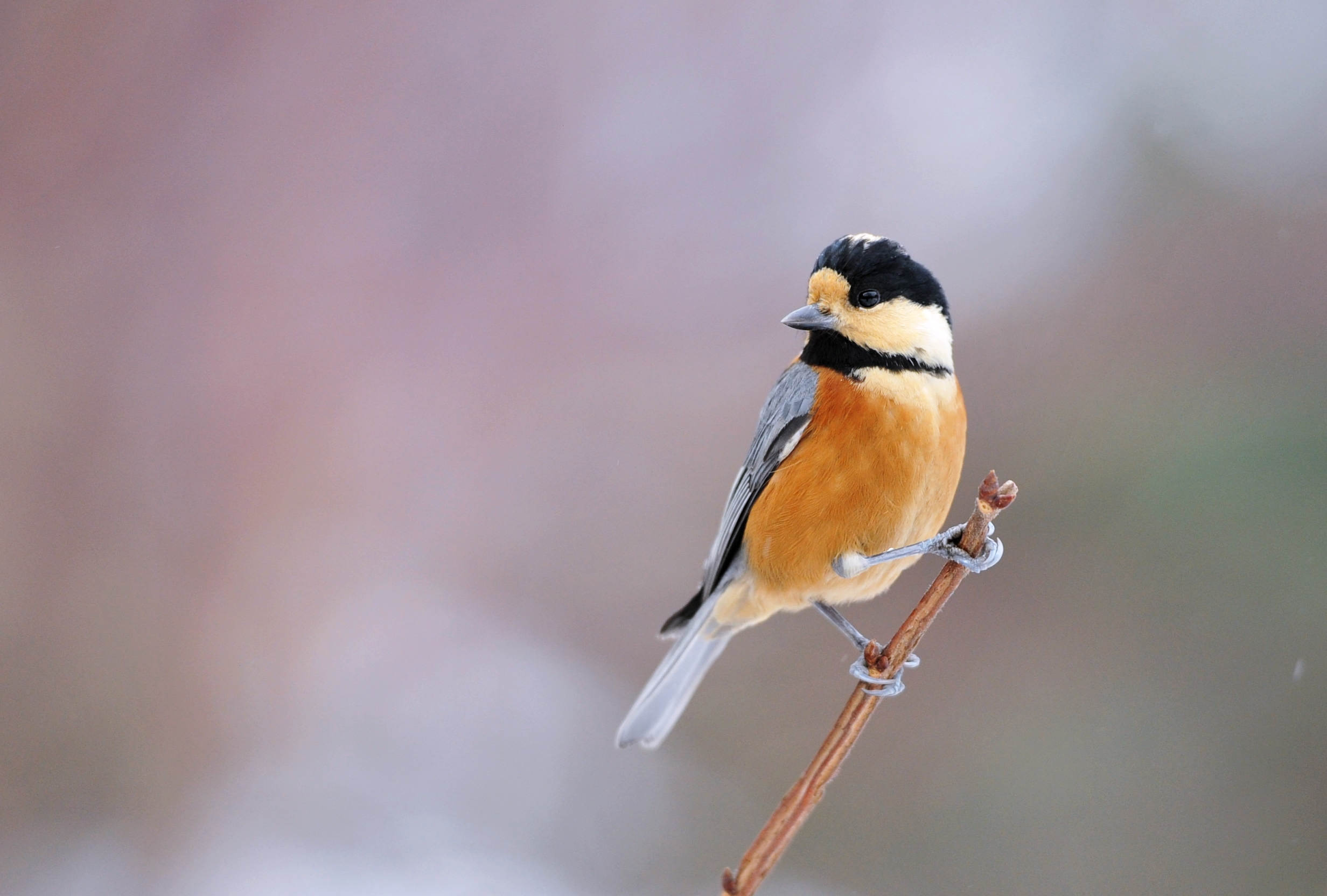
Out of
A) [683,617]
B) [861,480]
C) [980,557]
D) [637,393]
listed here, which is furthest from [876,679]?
[637,393]

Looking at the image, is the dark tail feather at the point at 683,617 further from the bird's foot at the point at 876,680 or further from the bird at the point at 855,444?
the bird's foot at the point at 876,680

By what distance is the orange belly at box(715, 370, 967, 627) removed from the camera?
1022 millimetres

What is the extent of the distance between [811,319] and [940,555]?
0.26 meters

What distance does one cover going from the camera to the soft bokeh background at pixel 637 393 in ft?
4.79

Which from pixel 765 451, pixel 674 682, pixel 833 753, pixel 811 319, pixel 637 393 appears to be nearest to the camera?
pixel 833 753

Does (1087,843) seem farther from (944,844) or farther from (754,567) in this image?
(754,567)

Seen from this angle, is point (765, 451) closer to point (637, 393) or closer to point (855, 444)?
point (855, 444)

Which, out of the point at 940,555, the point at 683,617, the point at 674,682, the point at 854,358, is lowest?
the point at 674,682

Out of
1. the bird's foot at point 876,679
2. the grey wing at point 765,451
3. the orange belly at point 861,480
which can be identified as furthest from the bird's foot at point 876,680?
the grey wing at point 765,451

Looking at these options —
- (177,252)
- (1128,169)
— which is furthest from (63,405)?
(1128,169)

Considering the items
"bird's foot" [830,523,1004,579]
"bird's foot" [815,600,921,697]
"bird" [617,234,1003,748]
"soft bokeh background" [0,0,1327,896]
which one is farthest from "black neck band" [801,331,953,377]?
"soft bokeh background" [0,0,1327,896]

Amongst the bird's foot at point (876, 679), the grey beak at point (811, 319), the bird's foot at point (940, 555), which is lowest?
the bird's foot at point (876, 679)

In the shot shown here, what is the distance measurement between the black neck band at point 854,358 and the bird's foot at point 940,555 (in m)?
0.17

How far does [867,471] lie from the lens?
104 cm
